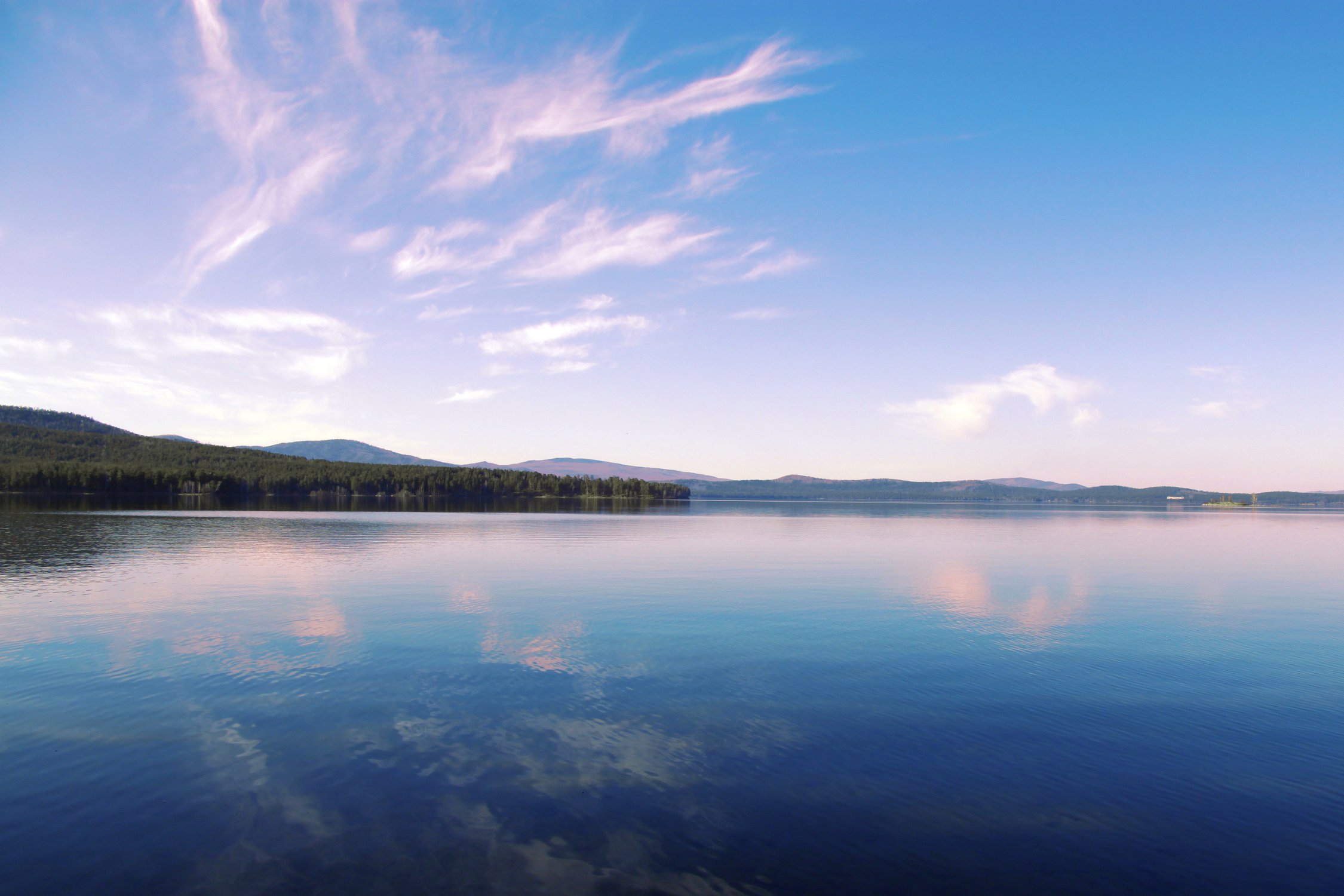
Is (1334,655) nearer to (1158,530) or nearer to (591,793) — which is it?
(591,793)

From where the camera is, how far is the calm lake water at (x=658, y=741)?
953cm

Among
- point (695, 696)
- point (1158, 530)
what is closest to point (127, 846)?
point (695, 696)

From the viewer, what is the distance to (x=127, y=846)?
9.66 meters

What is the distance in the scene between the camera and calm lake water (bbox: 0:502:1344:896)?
9531 mm

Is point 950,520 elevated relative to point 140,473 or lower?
lower

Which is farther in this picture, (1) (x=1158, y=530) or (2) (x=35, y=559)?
(1) (x=1158, y=530)

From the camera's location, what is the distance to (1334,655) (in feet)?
72.2

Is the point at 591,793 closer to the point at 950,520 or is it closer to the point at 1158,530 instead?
the point at 1158,530

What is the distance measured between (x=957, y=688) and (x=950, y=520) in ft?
335

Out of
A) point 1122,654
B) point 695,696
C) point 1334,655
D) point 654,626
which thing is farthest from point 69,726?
point 1334,655

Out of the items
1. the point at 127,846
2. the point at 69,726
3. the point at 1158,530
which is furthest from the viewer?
the point at 1158,530

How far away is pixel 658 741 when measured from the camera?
13.8 m

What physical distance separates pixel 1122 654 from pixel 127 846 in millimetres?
24348

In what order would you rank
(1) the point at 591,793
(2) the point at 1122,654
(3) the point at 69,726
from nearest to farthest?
(1) the point at 591,793 < (3) the point at 69,726 < (2) the point at 1122,654
